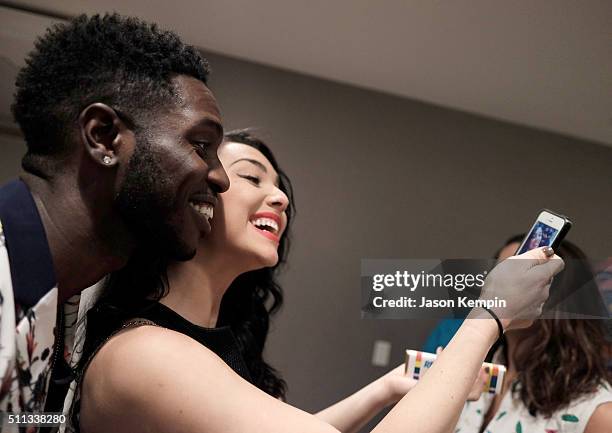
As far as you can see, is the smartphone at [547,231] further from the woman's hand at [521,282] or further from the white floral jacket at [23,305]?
the white floral jacket at [23,305]

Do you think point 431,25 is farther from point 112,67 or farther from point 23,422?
point 23,422

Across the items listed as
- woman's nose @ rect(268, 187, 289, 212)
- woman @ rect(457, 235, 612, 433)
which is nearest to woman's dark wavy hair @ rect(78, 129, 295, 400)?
woman's nose @ rect(268, 187, 289, 212)

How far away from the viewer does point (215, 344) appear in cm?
93

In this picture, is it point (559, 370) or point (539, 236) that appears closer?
point (539, 236)

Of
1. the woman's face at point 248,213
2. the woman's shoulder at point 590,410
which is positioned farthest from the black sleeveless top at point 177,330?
the woman's shoulder at point 590,410

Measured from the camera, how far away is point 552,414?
1.00m

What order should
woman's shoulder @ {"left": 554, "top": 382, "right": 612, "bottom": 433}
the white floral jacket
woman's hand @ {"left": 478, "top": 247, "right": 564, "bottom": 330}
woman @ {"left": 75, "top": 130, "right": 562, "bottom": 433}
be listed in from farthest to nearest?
woman's shoulder @ {"left": 554, "top": 382, "right": 612, "bottom": 433} → woman's hand @ {"left": 478, "top": 247, "right": 564, "bottom": 330} → woman @ {"left": 75, "top": 130, "right": 562, "bottom": 433} → the white floral jacket

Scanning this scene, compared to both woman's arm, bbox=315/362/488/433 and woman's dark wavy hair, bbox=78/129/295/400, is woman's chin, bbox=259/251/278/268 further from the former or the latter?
woman's arm, bbox=315/362/488/433

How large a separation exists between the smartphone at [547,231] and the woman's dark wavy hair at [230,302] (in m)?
0.46

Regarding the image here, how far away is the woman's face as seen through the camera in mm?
972

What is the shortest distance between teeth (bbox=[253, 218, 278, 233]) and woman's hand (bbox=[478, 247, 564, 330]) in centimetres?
37

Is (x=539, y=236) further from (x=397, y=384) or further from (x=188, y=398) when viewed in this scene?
(x=188, y=398)

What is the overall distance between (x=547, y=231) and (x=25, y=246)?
0.62m

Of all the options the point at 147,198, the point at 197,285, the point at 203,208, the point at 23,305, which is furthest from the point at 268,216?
the point at 23,305
